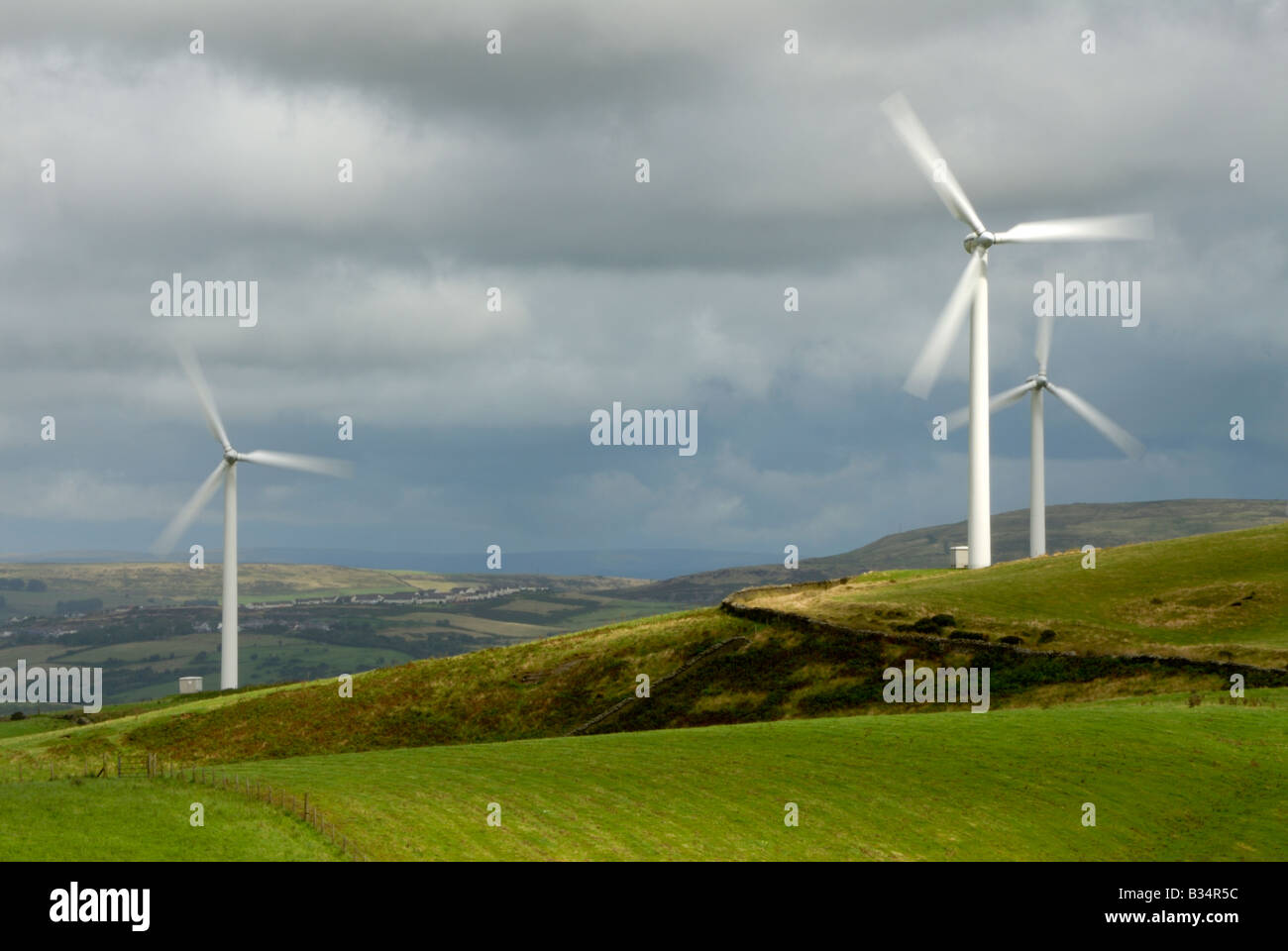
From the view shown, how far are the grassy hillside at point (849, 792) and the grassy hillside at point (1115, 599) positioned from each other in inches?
954

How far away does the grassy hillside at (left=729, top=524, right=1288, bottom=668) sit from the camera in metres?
81.0

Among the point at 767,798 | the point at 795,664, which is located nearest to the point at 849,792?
the point at 767,798

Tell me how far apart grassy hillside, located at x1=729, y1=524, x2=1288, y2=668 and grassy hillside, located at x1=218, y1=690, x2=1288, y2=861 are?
2424cm

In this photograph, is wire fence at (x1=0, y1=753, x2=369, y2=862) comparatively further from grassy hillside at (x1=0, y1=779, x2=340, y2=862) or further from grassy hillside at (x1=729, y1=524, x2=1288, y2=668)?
grassy hillside at (x1=729, y1=524, x2=1288, y2=668)

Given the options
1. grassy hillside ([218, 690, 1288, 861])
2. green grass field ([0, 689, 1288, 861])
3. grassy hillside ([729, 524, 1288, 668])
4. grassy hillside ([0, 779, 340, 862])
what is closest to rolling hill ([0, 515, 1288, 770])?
grassy hillside ([729, 524, 1288, 668])

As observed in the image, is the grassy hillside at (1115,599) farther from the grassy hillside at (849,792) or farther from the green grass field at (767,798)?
the green grass field at (767,798)

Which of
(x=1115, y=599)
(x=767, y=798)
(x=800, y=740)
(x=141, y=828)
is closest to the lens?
(x=141, y=828)

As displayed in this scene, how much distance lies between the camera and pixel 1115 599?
9225 centimetres

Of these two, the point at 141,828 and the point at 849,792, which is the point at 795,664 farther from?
the point at 141,828

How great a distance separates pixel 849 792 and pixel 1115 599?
181 feet

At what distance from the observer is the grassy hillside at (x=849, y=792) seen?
3869 cm

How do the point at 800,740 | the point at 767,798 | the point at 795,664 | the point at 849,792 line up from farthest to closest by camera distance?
the point at 795,664, the point at 800,740, the point at 849,792, the point at 767,798
